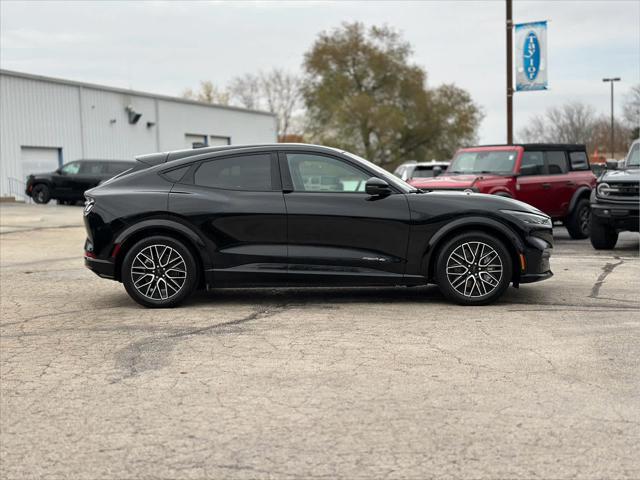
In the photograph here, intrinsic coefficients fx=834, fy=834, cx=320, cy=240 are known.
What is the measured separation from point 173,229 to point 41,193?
2560cm

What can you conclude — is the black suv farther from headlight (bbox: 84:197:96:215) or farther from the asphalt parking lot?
the asphalt parking lot

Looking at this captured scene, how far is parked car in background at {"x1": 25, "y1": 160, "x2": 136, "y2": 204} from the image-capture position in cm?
3152

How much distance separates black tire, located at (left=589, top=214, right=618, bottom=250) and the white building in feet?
89.1

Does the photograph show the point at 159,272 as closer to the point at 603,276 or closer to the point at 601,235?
the point at 603,276

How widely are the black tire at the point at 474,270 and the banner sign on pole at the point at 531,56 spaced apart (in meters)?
15.8

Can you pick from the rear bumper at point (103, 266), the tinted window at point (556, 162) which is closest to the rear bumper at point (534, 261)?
the rear bumper at point (103, 266)

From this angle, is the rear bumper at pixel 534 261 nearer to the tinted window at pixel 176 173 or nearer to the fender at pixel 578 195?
the tinted window at pixel 176 173

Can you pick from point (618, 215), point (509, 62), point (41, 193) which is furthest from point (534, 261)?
point (41, 193)

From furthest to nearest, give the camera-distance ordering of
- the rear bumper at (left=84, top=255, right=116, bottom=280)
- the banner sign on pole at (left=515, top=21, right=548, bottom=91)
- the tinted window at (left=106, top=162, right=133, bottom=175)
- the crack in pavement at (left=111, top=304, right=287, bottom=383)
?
the tinted window at (left=106, top=162, right=133, bottom=175), the banner sign on pole at (left=515, top=21, right=548, bottom=91), the rear bumper at (left=84, top=255, right=116, bottom=280), the crack in pavement at (left=111, top=304, right=287, bottom=383)

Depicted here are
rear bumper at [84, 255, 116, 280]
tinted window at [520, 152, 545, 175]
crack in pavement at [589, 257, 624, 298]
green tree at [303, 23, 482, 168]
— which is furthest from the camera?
green tree at [303, 23, 482, 168]

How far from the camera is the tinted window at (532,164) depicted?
51.2 ft

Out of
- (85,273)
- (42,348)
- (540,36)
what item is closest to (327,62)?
(540,36)

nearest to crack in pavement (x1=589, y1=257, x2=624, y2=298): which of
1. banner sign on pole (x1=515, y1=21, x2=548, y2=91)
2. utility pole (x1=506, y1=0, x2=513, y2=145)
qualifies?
banner sign on pole (x1=515, y1=21, x2=548, y2=91)

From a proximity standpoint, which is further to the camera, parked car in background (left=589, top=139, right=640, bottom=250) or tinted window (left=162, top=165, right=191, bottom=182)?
parked car in background (left=589, top=139, right=640, bottom=250)
